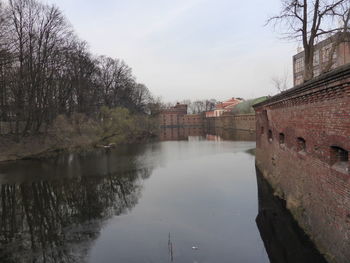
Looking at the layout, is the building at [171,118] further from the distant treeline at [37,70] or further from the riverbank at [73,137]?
the distant treeline at [37,70]

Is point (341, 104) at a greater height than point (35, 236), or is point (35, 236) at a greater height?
point (341, 104)

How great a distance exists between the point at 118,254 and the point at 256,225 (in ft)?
13.1

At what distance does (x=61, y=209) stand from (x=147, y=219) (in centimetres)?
332

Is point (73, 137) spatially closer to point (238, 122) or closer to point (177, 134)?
point (177, 134)

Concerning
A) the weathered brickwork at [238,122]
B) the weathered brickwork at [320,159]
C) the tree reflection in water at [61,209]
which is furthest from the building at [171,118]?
the weathered brickwork at [320,159]

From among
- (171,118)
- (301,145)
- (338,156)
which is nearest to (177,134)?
(171,118)

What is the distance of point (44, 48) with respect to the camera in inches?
951

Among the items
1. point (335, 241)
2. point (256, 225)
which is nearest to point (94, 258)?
point (256, 225)

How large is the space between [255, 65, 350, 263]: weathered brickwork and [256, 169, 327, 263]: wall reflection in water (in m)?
0.22

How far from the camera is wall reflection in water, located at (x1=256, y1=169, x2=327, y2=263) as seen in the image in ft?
21.7

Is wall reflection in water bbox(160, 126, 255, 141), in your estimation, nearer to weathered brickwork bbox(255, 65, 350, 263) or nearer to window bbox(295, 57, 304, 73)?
window bbox(295, 57, 304, 73)

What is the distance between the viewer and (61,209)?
34.1 ft

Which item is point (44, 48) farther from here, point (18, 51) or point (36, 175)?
point (36, 175)

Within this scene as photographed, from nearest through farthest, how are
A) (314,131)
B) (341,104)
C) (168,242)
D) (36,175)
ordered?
1. (341,104)
2. (314,131)
3. (168,242)
4. (36,175)
